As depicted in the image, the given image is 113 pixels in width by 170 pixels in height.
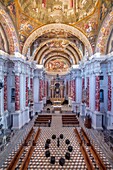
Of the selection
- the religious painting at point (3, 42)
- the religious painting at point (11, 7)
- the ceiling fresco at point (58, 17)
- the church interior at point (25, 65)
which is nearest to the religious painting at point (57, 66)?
the church interior at point (25, 65)

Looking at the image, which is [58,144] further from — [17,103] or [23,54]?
[23,54]

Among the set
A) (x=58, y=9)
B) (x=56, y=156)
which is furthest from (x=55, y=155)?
(x=58, y=9)

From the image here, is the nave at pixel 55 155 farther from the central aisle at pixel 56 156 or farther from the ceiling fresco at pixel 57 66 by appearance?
the ceiling fresco at pixel 57 66

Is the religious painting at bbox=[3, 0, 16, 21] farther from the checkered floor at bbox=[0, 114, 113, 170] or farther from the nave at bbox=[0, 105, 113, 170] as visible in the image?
the checkered floor at bbox=[0, 114, 113, 170]

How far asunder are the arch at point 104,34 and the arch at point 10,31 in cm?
798

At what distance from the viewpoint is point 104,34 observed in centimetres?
1364

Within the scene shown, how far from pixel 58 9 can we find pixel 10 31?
16.4ft

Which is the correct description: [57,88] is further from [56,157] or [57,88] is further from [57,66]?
[56,157]

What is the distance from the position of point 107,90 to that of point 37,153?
30.5 ft

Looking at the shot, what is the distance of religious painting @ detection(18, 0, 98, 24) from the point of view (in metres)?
13.0

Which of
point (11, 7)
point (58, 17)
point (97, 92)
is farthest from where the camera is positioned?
point (97, 92)

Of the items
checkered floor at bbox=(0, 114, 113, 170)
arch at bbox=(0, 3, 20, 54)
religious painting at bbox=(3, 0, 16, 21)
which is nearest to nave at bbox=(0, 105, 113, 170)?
checkered floor at bbox=(0, 114, 113, 170)

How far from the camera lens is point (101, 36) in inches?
547

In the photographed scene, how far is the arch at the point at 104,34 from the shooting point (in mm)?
12305
